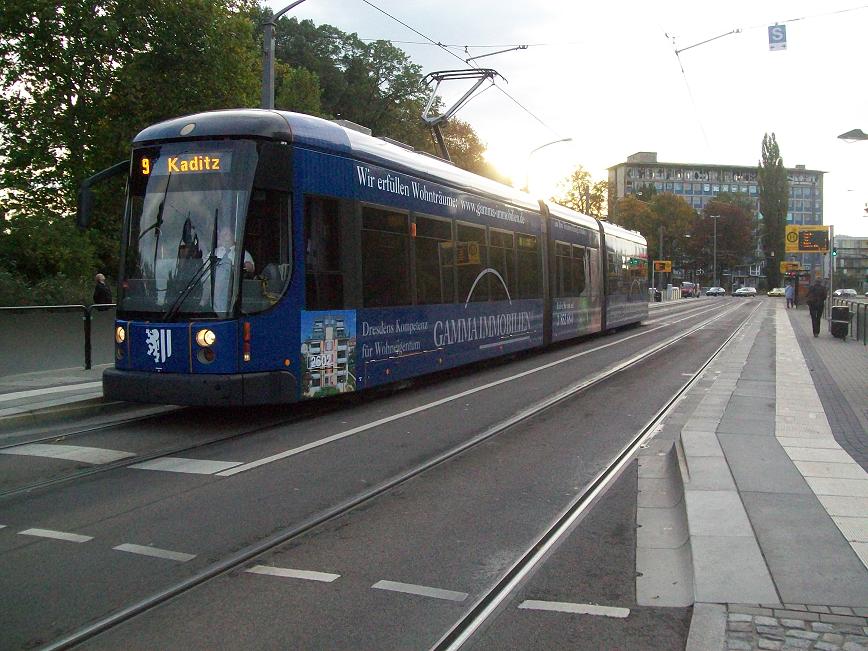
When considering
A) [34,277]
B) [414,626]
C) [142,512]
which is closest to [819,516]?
[414,626]

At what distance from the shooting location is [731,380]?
1451 centimetres

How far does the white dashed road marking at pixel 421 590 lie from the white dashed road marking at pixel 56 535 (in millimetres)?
2096

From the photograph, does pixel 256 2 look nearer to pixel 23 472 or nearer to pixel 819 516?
pixel 23 472

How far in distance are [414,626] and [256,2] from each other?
30.8 m

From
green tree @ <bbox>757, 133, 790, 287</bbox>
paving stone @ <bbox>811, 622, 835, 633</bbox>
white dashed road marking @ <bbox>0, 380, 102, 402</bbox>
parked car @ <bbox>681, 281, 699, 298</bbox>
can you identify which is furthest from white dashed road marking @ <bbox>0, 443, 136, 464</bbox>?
green tree @ <bbox>757, 133, 790, 287</bbox>

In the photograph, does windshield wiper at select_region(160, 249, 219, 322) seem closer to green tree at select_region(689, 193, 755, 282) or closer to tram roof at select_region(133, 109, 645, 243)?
tram roof at select_region(133, 109, 645, 243)

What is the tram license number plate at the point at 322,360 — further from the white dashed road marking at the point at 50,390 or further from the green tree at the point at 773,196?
the green tree at the point at 773,196

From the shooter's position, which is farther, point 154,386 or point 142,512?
point 154,386

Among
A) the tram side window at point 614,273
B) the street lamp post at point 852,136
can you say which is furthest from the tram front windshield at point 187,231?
the tram side window at point 614,273

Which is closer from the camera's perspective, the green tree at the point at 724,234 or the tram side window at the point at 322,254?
the tram side window at the point at 322,254

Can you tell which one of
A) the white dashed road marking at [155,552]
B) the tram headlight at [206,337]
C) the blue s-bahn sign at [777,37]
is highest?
the blue s-bahn sign at [777,37]

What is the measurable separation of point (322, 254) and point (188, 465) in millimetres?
3262

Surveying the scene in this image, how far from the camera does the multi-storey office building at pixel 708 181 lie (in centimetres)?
14775

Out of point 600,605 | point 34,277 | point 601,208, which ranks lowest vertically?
point 600,605
